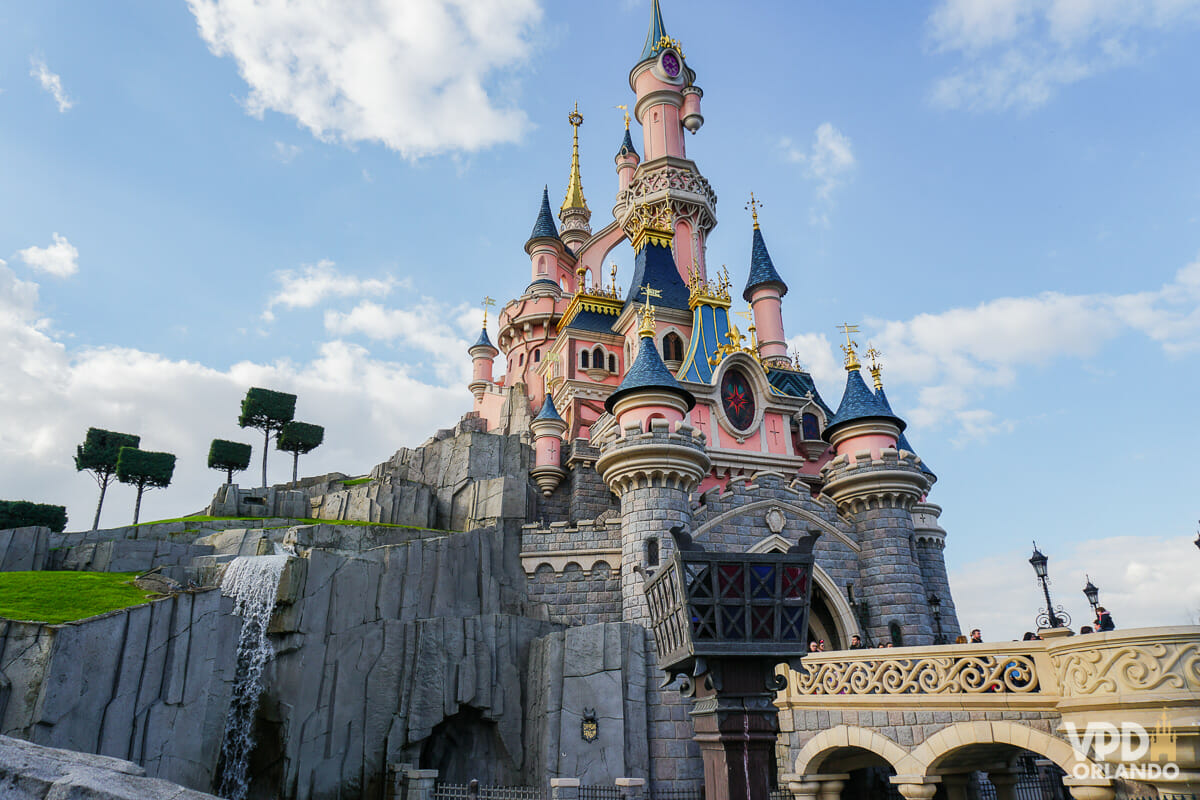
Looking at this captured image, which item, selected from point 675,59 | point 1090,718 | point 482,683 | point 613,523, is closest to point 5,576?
point 482,683

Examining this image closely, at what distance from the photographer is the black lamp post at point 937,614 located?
951 inches

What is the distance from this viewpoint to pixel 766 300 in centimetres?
3784

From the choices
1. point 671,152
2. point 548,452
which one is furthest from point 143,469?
point 671,152

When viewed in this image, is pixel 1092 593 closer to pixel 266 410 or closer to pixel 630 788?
pixel 630 788

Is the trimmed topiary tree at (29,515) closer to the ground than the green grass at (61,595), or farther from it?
farther from it

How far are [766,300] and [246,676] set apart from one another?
28.9 m

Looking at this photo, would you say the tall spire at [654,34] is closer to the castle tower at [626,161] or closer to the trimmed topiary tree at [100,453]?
the castle tower at [626,161]

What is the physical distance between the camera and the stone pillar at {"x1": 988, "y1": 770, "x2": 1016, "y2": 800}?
46.8ft

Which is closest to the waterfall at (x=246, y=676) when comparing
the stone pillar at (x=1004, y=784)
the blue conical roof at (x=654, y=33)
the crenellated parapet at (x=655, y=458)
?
the crenellated parapet at (x=655, y=458)

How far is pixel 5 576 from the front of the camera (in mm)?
16672

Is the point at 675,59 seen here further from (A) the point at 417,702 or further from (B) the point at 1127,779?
(B) the point at 1127,779

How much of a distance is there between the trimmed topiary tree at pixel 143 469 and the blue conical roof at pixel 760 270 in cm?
2852

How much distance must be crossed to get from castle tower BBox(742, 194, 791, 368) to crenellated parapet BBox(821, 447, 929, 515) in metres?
13.4

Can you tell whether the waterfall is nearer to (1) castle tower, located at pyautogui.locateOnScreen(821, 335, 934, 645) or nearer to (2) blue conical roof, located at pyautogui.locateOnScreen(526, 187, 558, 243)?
(1) castle tower, located at pyautogui.locateOnScreen(821, 335, 934, 645)
